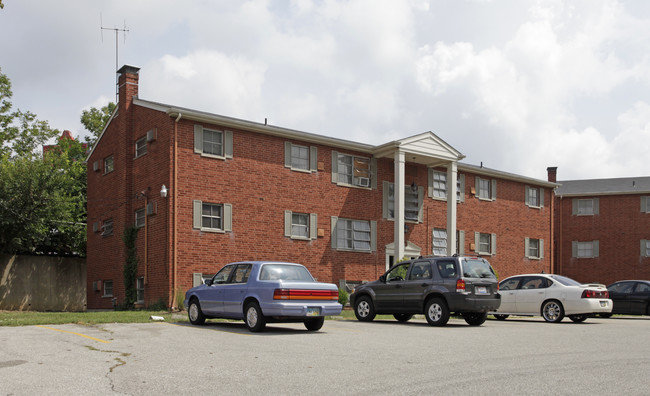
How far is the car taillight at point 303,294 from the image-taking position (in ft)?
46.4

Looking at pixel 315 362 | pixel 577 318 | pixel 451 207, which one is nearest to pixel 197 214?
pixel 451 207

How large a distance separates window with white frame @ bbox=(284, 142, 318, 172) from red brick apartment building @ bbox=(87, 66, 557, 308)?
0.05 m

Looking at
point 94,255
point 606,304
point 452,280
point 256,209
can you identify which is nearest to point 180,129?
point 256,209

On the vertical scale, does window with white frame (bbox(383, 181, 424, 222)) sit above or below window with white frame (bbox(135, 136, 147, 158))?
below

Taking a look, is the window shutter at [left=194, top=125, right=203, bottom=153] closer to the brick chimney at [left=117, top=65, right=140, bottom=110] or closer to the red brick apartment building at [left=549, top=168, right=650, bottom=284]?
the brick chimney at [left=117, top=65, right=140, bottom=110]

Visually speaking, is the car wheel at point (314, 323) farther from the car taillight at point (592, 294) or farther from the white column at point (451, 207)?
the white column at point (451, 207)

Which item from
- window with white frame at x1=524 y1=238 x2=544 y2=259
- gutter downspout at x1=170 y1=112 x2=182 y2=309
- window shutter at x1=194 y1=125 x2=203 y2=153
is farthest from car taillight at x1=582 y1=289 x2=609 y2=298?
window with white frame at x1=524 y1=238 x2=544 y2=259

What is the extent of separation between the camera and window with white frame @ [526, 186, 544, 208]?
3775 centimetres

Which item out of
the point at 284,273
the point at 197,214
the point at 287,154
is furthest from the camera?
the point at 287,154

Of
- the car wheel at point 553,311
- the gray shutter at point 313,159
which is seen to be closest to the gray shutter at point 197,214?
the gray shutter at point 313,159

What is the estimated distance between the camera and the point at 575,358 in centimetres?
1024

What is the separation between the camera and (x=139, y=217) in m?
26.8

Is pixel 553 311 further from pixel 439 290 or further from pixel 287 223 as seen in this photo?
pixel 287 223

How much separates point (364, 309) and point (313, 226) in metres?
9.49
